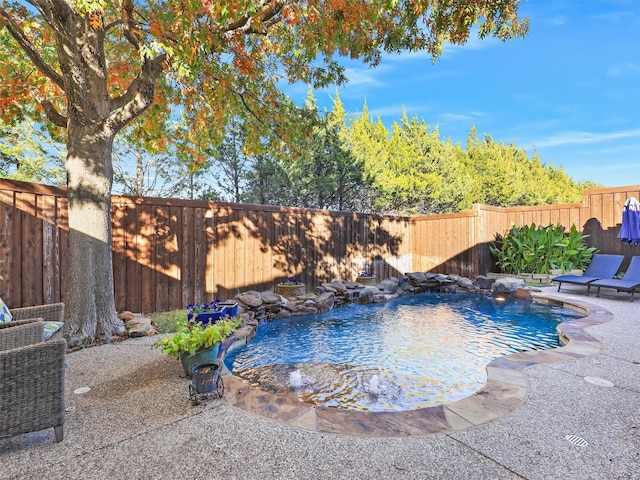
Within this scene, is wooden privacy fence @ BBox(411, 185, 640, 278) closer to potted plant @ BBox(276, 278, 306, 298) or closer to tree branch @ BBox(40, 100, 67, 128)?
potted plant @ BBox(276, 278, 306, 298)

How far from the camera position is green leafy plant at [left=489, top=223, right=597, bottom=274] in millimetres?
7871

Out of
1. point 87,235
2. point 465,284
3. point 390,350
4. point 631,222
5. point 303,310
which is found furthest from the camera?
point 465,284

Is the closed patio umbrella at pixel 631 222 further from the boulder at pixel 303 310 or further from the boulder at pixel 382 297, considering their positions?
the boulder at pixel 303 310

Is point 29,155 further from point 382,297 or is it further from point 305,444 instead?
point 305,444

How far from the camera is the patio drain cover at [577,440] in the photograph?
170cm

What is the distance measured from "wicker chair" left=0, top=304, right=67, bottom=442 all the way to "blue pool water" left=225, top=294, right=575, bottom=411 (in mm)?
1427

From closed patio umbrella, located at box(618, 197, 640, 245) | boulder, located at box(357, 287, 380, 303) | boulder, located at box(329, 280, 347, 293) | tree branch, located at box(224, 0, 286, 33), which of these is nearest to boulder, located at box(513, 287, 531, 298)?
closed patio umbrella, located at box(618, 197, 640, 245)

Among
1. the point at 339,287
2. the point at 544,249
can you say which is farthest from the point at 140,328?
the point at 544,249

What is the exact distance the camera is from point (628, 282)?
5930 mm

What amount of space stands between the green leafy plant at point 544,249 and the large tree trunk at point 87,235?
8.44 metres

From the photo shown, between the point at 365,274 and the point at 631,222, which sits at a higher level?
the point at 631,222

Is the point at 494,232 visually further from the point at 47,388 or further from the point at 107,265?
the point at 47,388

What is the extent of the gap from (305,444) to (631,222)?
810cm

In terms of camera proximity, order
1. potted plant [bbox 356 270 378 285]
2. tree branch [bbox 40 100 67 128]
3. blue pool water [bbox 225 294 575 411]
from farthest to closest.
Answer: potted plant [bbox 356 270 378 285]
tree branch [bbox 40 100 67 128]
blue pool water [bbox 225 294 575 411]
